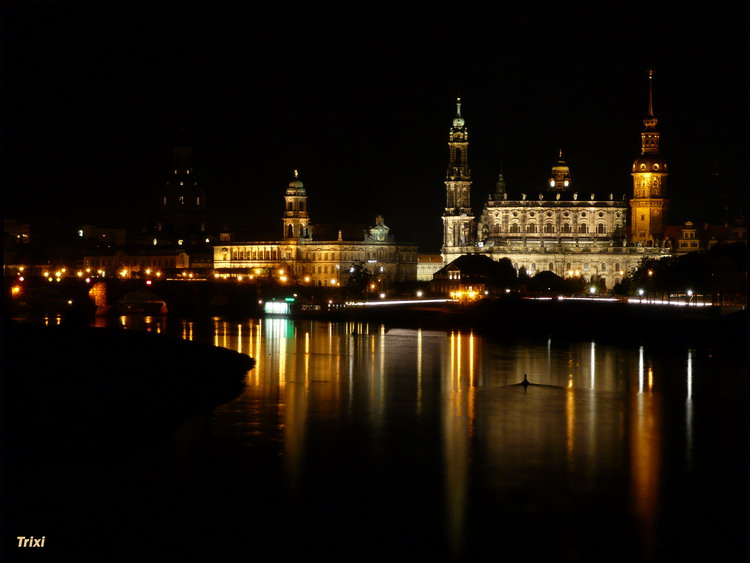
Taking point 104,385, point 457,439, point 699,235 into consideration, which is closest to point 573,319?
point 104,385

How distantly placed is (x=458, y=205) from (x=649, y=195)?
2131 cm

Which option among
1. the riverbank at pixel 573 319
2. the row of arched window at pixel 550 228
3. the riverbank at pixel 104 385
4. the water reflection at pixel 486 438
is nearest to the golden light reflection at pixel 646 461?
the water reflection at pixel 486 438

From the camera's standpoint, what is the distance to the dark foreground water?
27781 millimetres

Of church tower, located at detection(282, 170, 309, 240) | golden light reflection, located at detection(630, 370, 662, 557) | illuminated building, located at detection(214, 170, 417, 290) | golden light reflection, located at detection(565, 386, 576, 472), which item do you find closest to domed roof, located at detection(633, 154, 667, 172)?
illuminated building, located at detection(214, 170, 417, 290)

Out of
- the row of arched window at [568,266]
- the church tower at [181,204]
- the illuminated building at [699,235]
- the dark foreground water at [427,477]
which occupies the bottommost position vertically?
the dark foreground water at [427,477]

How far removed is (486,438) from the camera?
127 ft

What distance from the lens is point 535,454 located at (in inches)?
1426

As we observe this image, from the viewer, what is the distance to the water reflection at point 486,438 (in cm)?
2961

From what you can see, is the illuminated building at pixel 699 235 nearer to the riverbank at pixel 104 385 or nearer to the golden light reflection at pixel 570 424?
the riverbank at pixel 104 385

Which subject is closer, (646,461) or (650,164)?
(646,461)

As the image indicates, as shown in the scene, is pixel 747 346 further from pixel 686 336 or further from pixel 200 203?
pixel 200 203

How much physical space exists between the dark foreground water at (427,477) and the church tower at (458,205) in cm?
8590

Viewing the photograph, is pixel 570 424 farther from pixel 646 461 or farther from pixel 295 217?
pixel 295 217

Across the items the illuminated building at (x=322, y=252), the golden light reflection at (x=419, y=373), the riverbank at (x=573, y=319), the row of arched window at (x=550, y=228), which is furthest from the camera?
the illuminated building at (x=322, y=252)
